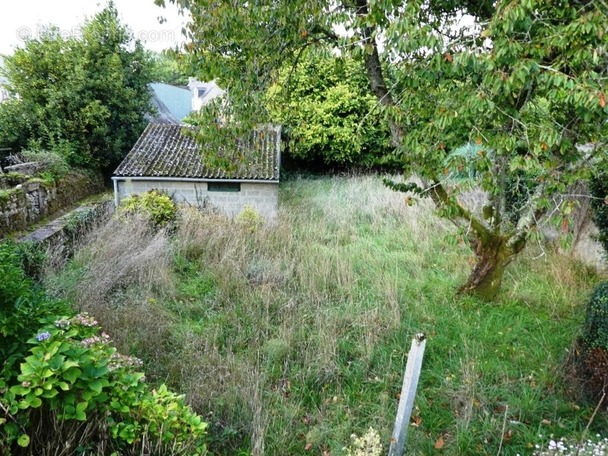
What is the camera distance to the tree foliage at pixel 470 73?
9.52ft

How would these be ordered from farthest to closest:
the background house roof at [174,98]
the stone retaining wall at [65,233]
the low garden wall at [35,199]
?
the background house roof at [174,98] → the low garden wall at [35,199] → the stone retaining wall at [65,233]

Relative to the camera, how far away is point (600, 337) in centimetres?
317

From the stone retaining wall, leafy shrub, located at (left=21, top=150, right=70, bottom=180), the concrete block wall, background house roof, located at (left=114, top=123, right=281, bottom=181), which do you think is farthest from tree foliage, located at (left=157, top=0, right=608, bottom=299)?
leafy shrub, located at (left=21, top=150, right=70, bottom=180)

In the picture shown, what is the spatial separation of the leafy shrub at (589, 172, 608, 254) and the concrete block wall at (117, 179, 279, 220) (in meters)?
8.69

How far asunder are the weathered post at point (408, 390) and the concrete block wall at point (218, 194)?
33.4 feet

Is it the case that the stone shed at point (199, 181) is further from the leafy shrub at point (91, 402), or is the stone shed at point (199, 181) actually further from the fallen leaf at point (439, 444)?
the leafy shrub at point (91, 402)

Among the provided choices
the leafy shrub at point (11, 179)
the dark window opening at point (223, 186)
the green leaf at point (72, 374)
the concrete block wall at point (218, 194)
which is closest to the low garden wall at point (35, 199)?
the leafy shrub at point (11, 179)

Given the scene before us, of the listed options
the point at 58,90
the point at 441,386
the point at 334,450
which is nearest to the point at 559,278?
the point at 441,386

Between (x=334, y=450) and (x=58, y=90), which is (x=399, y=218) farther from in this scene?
(x=58, y=90)

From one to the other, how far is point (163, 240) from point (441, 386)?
Answer: 542cm

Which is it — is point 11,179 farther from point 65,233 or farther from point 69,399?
point 69,399

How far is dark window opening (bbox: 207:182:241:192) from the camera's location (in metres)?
12.9

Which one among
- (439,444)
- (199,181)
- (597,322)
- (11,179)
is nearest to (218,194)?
(199,181)

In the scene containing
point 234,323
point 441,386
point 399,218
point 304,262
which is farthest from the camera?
point 399,218
